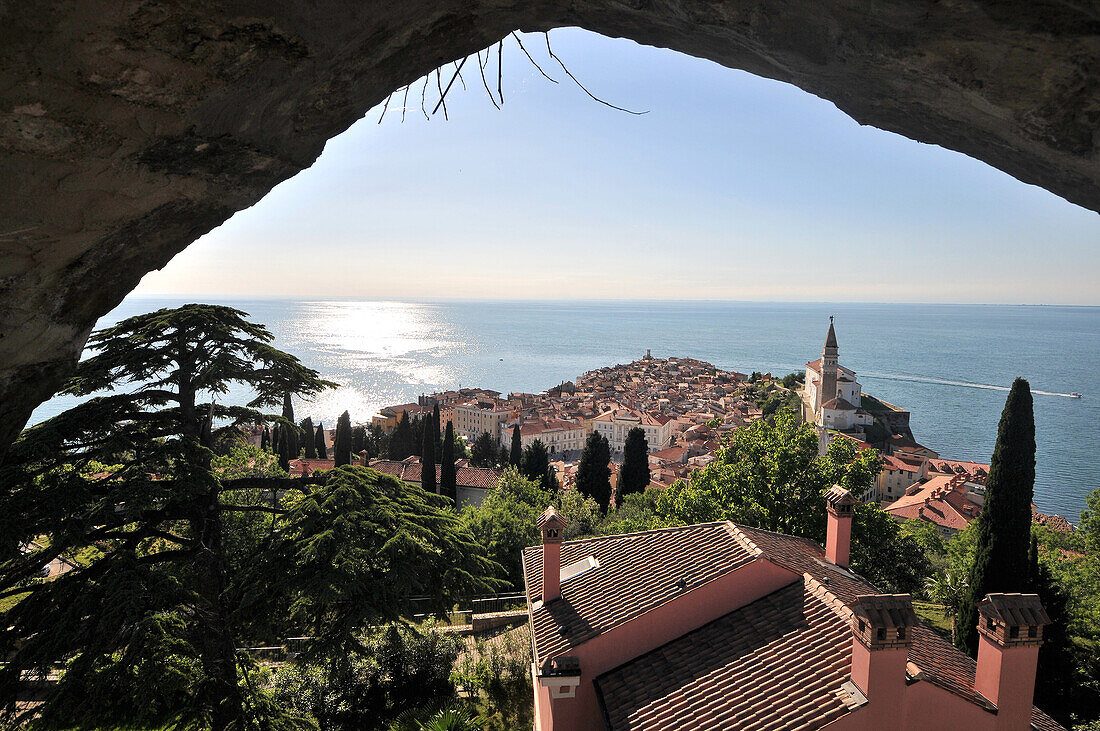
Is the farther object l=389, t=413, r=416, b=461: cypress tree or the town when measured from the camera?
l=389, t=413, r=416, b=461: cypress tree

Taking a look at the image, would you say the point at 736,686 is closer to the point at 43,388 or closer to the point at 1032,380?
the point at 43,388

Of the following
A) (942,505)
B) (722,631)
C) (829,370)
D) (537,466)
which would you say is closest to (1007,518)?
(722,631)

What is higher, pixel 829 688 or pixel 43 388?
pixel 43 388

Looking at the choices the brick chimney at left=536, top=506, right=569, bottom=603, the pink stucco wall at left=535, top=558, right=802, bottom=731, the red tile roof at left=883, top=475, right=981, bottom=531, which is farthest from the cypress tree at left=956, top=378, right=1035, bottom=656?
the red tile roof at left=883, top=475, right=981, bottom=531

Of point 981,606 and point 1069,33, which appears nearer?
point 1069,33

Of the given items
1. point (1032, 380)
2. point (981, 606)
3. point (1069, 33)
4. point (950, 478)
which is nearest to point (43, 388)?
point (1069, 33)

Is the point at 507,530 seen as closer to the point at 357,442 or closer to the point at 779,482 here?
the point at 779,482

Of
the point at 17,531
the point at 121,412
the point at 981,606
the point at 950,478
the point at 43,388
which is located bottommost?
the point at 950,478

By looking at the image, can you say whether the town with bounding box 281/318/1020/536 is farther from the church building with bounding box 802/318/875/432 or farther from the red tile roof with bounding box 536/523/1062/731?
the red tile roof with bounding box 536/523/1062/731
